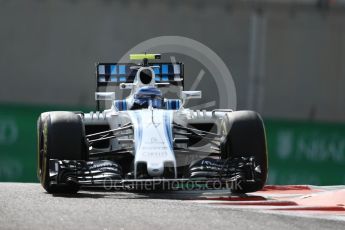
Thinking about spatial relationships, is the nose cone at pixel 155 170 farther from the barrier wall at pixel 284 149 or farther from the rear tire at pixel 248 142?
the barrier wall at pixel 284 149

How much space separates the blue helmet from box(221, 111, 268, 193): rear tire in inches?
44.5

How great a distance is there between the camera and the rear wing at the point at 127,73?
1445 cm

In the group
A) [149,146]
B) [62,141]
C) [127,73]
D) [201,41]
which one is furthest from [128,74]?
[201,41]

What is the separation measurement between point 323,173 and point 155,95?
10.4 meters

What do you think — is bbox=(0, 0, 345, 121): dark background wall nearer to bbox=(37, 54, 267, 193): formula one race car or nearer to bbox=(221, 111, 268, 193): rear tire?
bbox=(37, 54, 267, 193): formula one race car

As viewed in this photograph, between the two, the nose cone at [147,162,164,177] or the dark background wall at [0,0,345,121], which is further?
the dark background wall at [0,0,345,121]

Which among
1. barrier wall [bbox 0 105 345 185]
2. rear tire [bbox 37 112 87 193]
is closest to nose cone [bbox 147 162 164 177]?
rear tire [bbox 37 112 87 193]

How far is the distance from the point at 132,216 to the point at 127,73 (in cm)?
508

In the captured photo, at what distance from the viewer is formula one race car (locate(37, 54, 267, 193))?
11828mm

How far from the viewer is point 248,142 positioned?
1261 centimetres

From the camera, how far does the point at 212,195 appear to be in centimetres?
1265

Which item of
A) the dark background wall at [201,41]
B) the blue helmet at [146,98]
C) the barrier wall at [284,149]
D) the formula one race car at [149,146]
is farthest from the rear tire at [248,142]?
the dark background wall at [201,41]

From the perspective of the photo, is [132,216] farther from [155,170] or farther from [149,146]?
[149,146]

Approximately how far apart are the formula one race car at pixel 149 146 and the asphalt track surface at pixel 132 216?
0.75 m
